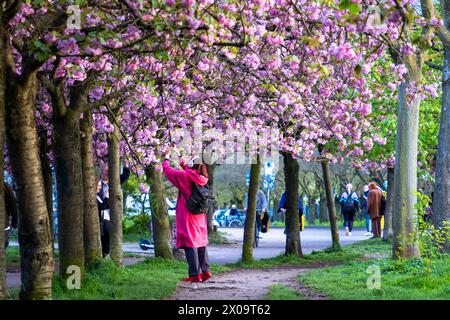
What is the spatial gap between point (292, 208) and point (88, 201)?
28.8 ft

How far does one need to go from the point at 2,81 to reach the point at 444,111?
1081 cm

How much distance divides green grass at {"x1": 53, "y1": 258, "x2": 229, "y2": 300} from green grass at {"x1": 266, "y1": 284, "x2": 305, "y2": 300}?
52.5 inches

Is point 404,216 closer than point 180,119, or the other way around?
point 180,119

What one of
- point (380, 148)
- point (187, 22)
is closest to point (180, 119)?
point (187, 22)

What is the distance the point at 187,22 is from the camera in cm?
806

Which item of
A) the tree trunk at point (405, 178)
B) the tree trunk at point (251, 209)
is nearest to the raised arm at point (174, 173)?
the tree trunk at point (405, 178)

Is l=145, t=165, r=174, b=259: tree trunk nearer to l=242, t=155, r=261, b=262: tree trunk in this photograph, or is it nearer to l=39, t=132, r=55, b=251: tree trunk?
l=39, t=132, r=55, b=251: tree trunk

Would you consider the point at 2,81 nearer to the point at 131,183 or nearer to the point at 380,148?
the point at 380,148

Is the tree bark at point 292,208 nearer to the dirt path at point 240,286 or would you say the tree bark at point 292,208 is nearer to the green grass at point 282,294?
the dirt path at point 240,286

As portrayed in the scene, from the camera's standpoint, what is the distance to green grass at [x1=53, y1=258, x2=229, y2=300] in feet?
37.6

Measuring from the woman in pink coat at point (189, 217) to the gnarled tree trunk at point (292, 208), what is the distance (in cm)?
889

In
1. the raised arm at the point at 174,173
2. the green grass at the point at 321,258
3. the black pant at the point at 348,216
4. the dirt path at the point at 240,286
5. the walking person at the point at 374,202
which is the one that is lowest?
the green grass at the point at 321,258

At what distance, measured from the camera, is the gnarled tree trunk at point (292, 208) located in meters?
22.0

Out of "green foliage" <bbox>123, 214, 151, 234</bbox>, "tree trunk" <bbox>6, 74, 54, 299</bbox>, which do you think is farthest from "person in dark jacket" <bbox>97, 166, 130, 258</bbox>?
"green foliage" <bbox>123, 214, 151, 234</bbox>
